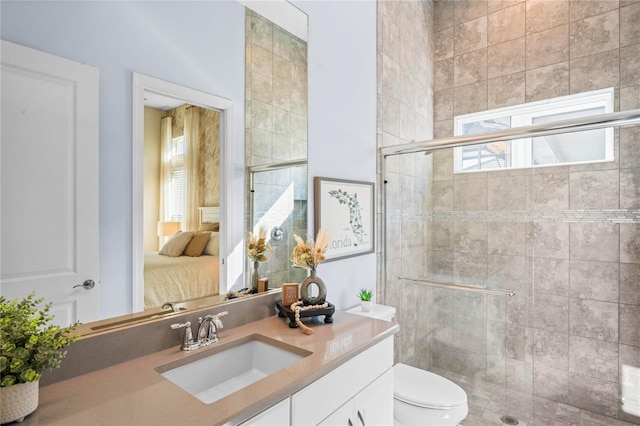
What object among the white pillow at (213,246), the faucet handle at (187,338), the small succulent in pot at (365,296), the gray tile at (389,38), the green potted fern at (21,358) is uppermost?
the gray tile at (389,38)

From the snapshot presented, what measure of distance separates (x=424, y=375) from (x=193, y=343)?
1.39m

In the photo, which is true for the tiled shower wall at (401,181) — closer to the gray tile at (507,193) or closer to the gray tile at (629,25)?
the gray tile at (507,193)

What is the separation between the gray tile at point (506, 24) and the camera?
2.72m

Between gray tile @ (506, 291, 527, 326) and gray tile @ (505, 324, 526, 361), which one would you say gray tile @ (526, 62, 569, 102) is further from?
gray tile @ (505, 324, 526, 361)

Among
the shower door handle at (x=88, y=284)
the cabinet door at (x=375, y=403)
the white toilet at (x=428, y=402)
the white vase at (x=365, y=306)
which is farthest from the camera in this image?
the white vase at (x=365, y=306)

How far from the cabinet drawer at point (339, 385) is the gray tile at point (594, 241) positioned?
67.3 inches

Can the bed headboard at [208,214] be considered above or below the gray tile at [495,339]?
above

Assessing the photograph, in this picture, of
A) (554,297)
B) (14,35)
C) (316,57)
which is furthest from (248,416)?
(554,297)

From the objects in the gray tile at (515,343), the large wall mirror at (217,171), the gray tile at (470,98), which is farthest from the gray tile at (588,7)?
the gray tile at (515,343)

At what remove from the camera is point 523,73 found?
2.71m

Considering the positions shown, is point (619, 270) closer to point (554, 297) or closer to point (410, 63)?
point (554, 297)

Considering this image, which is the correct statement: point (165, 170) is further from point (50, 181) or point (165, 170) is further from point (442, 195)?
point (442, 195)

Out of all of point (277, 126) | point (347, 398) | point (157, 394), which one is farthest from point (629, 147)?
point (157, 394)

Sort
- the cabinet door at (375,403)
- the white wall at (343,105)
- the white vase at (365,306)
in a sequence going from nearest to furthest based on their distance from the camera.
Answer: the cabinet door at (375,403), the white wall at (343,105), the white vase at (365,306)
